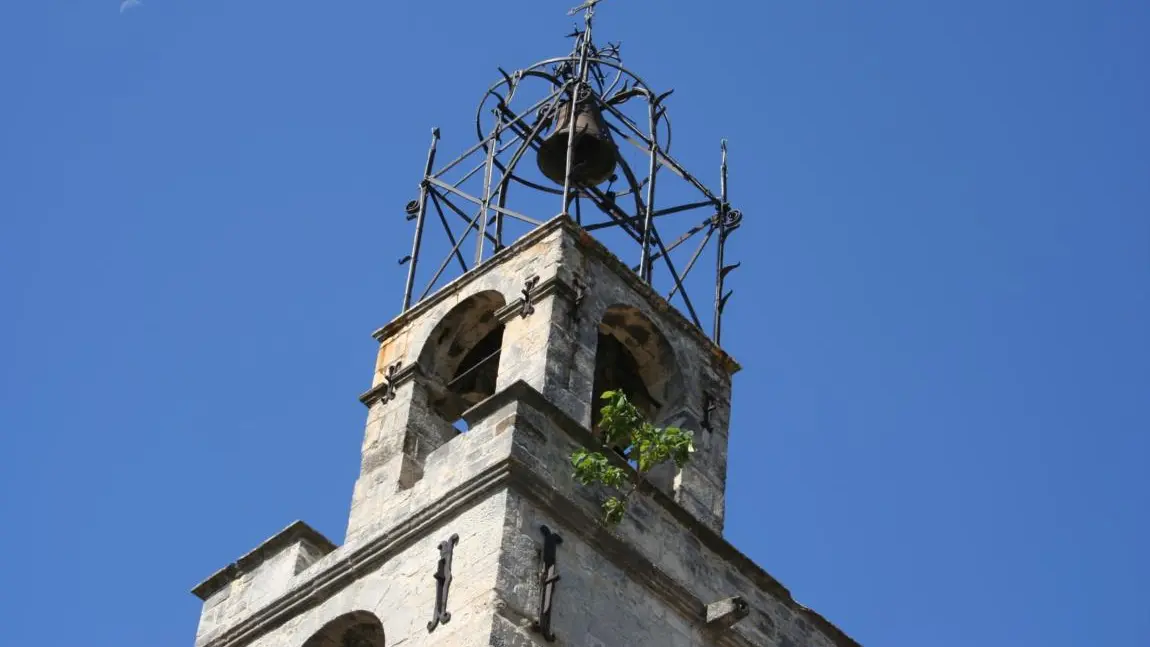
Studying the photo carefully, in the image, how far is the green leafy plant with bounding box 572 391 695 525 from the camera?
58.9ft

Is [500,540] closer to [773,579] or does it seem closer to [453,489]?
[453,489]

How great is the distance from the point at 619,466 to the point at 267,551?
273 centimetres

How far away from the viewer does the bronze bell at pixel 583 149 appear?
22.5 m

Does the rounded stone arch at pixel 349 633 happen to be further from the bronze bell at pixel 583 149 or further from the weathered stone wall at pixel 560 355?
the bronze bell at pixel 583 149

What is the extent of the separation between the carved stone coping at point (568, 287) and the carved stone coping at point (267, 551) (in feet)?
7.85

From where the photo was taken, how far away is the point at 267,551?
1916 centimetres

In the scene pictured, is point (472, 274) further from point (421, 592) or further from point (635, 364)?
point (421, 592)

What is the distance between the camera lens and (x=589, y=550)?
17812 mm

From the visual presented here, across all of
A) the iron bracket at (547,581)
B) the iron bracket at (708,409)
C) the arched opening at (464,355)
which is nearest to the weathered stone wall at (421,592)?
the iron bracket at (547,581)

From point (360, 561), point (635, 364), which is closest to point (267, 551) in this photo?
point (360, 561)

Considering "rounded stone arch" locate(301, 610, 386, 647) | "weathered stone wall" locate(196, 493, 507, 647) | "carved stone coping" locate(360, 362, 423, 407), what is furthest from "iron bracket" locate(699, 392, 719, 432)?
"rounded stone arch" locate(301, 610, 386, 647)

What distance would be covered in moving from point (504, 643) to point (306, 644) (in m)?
2.22

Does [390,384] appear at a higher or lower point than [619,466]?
higher

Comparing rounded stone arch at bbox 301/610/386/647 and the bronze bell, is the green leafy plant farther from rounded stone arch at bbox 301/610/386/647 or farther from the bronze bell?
the bronze bell
